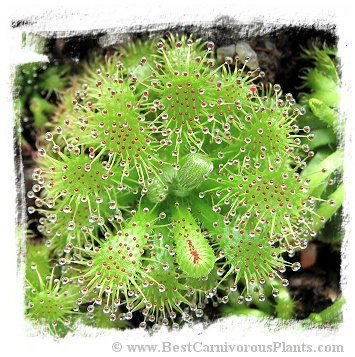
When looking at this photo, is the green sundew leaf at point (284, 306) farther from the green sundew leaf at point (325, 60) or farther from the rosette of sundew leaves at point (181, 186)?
the green sundew leaf at point (325, 60)

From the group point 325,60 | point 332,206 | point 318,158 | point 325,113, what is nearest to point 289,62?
point 325,60

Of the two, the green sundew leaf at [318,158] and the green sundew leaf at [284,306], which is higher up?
the green sundew leaf at [318,158]

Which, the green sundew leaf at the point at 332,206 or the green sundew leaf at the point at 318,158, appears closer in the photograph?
the green sundew leaf at the point at 332,206

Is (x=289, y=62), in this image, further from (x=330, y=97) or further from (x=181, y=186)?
(x=181, y=186)

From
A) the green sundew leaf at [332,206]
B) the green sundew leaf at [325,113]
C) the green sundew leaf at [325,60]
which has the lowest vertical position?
the green sundew leaf at [332,206]

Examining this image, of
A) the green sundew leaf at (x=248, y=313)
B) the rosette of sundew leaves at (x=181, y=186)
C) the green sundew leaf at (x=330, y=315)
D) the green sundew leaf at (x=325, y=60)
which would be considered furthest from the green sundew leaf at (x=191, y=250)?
the green sundew leaf at (x=325, y=60)

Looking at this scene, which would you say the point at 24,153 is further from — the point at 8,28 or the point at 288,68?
the point at 288,68

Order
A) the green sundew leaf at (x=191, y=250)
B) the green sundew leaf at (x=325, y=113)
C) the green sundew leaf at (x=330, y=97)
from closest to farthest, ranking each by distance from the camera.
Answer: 1. the green sundew leaf at (x=191, y=250)
2. the green sundew leaf at (x=325, y=113)
3. the green sundew leaf at (x=330, y=97)

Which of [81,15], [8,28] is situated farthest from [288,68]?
[8,28]

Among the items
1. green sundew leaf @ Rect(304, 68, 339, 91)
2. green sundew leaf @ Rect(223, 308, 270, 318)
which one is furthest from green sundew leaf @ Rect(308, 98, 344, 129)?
green sundew leaf @ Rect(223, 308, 270, 318)
